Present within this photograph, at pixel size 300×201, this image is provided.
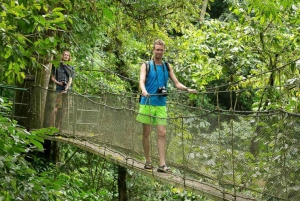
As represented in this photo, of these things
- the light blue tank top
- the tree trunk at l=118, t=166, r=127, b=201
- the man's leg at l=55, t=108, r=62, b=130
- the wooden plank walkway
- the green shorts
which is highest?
the light blue tank top

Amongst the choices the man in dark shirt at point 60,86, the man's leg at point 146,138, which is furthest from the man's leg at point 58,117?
the man's leg at point 146,138

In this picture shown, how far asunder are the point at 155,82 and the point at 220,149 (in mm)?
653

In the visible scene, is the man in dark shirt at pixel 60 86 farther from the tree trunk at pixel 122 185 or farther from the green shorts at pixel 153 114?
the green shorts at pixel 153 114

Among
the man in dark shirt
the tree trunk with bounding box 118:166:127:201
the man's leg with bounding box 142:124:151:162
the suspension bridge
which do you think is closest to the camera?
the suspension bridge

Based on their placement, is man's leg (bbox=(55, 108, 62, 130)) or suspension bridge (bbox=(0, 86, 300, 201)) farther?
man's leg (bbox=(55, 108, 62, 130))

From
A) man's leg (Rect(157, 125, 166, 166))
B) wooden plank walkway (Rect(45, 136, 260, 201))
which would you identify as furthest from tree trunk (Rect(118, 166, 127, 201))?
man's leg (Rect(157, 125, 166, 166))

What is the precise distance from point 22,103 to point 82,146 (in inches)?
38.6

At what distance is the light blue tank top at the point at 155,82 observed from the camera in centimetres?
340

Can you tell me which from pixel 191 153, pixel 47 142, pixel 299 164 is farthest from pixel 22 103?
pixel 299 164

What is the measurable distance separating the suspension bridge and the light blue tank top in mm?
150

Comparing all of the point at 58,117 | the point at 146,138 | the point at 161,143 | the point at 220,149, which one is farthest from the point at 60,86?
the point at 220,149

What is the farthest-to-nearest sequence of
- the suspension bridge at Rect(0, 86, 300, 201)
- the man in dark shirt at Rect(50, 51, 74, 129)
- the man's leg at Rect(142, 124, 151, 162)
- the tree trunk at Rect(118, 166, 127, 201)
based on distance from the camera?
the tree trunk at Rect(118, 166, 127, 201) → the man in dark shirt at Rect(50, 51, 74, 129) → the man's leg at Rect(142, 124, 151, 162) → the suspension bridge at Rect(0, 86, 300, 201)

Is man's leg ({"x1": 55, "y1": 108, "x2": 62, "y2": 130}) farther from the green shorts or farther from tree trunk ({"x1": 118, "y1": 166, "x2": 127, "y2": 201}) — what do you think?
the green shorts

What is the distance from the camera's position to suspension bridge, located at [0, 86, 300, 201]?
8.23 feet
